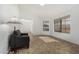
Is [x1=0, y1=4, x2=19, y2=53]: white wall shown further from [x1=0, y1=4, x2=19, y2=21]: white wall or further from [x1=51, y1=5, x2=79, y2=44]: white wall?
[x1=51, y1=5, x2=79, y2=44]: white wall

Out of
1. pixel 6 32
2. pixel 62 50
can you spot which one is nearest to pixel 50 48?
pixel 62 50

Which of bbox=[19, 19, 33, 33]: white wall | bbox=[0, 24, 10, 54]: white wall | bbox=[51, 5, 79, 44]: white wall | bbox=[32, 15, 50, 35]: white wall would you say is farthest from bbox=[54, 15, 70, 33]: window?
bbox=[0, 24, 10, 54]: white wall

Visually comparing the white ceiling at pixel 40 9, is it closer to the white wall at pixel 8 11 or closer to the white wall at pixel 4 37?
the white wall at pixel 8 11

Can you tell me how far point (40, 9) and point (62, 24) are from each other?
776 mm

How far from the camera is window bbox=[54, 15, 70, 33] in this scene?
268cm

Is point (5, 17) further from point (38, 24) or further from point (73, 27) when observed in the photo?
point (73, 27)

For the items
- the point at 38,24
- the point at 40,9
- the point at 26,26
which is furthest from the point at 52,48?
the point at 40,9

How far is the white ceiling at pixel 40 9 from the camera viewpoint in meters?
2.51

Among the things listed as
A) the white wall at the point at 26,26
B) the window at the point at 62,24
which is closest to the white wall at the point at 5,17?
the white wall at the point at 26,26

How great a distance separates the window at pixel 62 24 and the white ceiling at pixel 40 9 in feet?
0.74

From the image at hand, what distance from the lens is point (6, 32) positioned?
2.62 meters

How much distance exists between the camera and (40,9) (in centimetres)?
262
